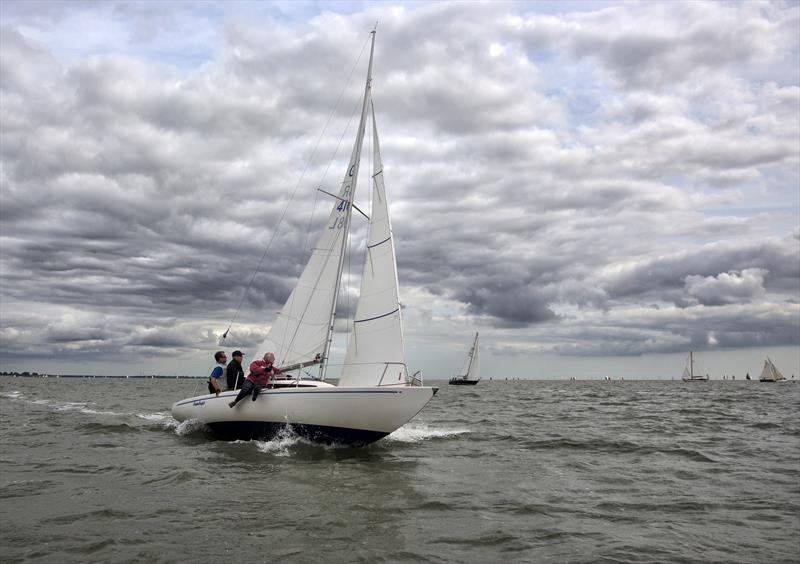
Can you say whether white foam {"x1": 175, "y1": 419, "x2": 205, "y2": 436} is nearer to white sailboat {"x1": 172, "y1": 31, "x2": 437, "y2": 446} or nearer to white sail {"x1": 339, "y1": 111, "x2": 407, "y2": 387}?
white sailboat {"x1": 172, "y1": 31, "x2": 437, "y2": 446}

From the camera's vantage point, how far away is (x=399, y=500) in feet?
30.5

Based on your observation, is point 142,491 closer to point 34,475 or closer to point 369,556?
point 34,475

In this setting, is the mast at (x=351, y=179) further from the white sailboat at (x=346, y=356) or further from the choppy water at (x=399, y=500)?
the choppy water at (x=399, y=500)

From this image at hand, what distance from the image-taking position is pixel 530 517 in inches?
328

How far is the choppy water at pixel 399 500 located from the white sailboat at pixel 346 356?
0.75 m

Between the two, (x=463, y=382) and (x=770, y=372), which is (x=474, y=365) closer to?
(x=463, y=382)

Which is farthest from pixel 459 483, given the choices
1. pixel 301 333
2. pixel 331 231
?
pixel 331 231

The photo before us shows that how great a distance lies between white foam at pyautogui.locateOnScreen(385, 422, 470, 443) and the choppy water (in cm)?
122

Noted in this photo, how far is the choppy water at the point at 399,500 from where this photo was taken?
6723 mm

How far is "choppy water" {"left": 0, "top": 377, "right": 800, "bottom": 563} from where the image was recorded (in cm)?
672

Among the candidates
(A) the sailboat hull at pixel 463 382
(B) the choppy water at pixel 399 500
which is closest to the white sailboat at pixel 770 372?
(A) the sailboat hull at pixel 463 382

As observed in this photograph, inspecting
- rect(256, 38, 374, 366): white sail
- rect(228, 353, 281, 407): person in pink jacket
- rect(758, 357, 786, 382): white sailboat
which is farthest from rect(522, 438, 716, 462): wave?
rect(758, 357, 786, 382): white sailboat

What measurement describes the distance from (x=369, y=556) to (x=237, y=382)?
1119 centimetres

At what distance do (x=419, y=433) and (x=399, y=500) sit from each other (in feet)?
33.8
